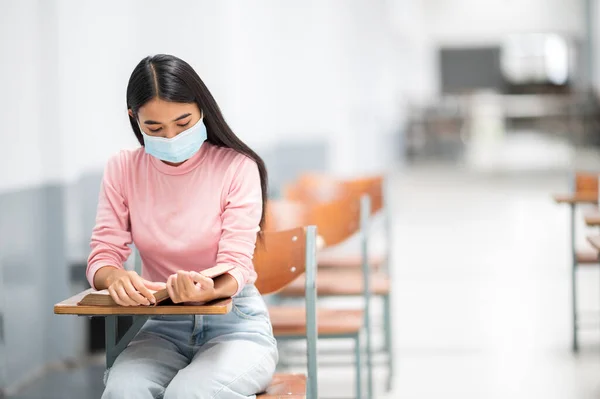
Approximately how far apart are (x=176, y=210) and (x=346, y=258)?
2851 millimetres

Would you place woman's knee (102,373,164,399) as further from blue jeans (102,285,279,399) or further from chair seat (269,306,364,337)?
chair seat (269,306,364,337)

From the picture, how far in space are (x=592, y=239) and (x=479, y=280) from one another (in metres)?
3.84

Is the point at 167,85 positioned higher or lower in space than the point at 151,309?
higher

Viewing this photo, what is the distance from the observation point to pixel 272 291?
128 inches

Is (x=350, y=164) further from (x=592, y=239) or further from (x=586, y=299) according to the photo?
(x=592, y=239)

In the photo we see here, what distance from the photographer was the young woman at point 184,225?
2553 mm

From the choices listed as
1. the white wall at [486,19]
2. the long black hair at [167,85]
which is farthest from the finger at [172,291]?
the white wall at [486,19]

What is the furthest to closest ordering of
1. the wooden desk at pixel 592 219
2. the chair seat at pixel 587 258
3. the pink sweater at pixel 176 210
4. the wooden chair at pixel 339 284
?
the chair seat at pixel 587 258, the wooden desk at pixel 592 219, the wooden chair at pixel 339 284, the pink sweater at pixel 176 210

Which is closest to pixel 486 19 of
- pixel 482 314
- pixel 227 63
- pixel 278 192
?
pixel 278 192

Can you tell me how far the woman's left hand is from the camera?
233 centimetres

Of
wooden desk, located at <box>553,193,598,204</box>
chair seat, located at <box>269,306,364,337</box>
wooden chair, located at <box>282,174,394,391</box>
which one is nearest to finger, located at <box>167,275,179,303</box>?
chair seat, located at <box>269,306,364,337</box>

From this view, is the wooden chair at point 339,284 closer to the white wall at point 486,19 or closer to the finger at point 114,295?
the finger at point 114,295

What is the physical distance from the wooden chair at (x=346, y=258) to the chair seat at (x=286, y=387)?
133 cm

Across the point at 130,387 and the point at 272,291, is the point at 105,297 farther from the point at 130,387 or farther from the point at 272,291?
the point at 272,291
